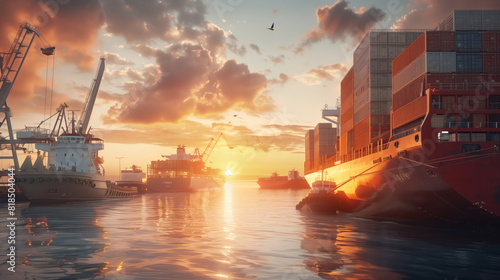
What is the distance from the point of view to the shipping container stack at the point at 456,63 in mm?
30812

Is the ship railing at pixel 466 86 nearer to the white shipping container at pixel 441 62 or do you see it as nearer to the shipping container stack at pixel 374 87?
the white shipping container at pixel 441 62

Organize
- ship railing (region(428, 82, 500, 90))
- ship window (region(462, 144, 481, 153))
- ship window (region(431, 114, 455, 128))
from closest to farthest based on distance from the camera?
ship window (region(462, 144, 481, 153)) < ship window (region(431, 114, 455, 128)) < ship railing (region(428, 82, 500, 90))

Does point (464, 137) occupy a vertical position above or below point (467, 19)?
below

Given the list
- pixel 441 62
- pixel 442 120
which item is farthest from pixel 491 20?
pixel 442 120

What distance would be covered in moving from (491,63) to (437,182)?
10.8 metres

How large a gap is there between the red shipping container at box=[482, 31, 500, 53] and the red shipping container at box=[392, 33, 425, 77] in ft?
14.5

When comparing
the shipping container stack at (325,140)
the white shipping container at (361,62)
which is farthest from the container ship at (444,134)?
the shipping container stack at (325,140)

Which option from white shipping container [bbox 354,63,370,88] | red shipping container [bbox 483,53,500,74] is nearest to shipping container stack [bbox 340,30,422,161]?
white shipping container [bbox 354,63,370,88]

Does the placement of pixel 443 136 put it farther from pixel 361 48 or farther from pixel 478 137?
pixel 361 48

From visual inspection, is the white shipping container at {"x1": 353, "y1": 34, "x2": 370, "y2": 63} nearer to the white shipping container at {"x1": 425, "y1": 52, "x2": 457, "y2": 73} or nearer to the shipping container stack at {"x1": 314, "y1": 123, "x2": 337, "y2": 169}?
the white shipping container at {"x1": 425, "y1": 52, "x2": 457, "y2": 73}

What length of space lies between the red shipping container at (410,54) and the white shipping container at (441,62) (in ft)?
3.50

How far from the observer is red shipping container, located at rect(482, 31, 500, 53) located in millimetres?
32312

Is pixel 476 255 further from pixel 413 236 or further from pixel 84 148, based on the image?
pixel 84 148

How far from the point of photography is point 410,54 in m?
35.6
